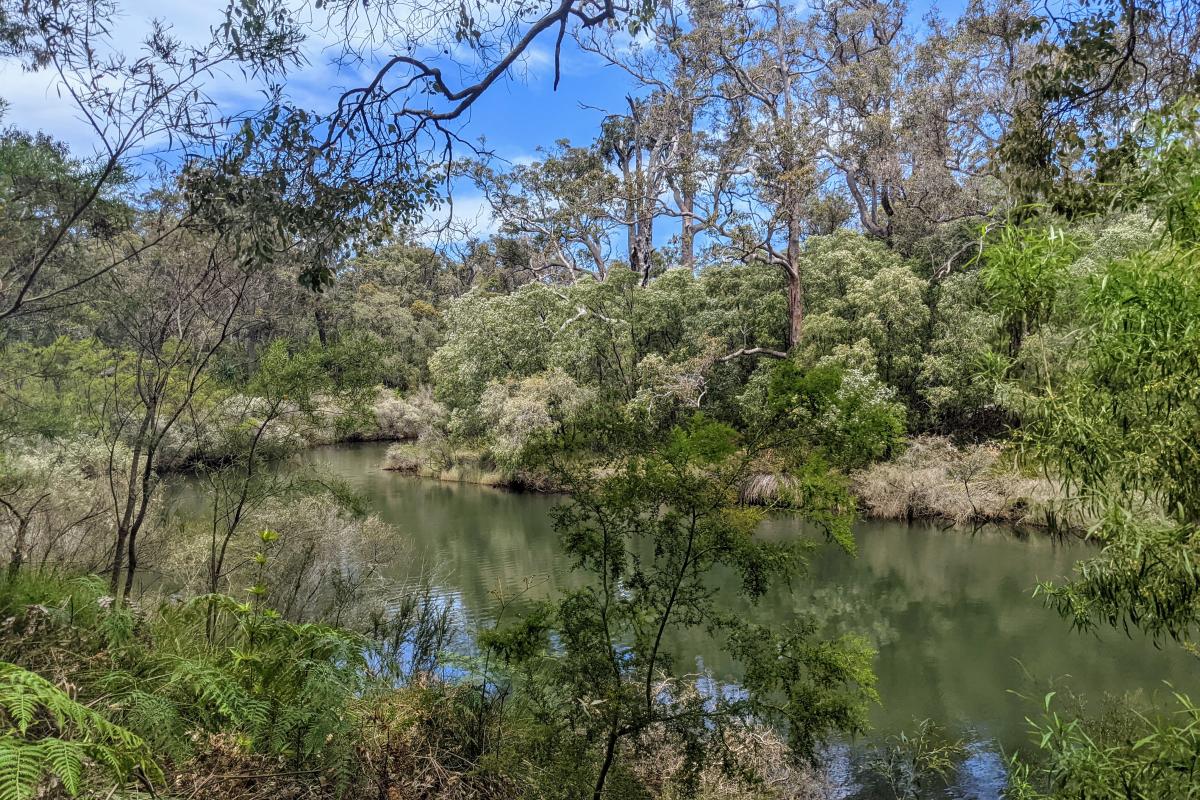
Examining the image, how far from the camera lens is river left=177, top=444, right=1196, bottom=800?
6.67m

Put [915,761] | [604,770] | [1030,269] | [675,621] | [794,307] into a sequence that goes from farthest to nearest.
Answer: [794,307] < [915,761] < [675,621] < [604,770] < [1030,269]

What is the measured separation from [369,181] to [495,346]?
1745 cm

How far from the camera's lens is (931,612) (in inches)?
373

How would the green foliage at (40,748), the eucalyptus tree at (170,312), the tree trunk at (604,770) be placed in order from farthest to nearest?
the eucalyptus tree at (170,312), the tree trunk at (604,770), the green foliage at (40,748)

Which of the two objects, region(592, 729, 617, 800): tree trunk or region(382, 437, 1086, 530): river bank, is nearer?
region(592, 729, 617, 800): tree trunk

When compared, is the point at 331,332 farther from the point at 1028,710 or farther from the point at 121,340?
the point at 1028,710

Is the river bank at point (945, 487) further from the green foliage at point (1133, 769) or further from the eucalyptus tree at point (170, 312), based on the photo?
the green foliage at point (1133, 769)

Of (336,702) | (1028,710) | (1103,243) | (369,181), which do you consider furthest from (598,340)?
(336,702)

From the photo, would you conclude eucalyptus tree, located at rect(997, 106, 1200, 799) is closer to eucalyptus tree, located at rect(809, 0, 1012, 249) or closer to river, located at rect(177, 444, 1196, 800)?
river, located at rect(177, 444, 1196, 800)

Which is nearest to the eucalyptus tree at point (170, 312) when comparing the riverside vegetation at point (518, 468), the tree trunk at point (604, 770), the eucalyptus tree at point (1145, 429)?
the riverside vegetation at point (518, 468)

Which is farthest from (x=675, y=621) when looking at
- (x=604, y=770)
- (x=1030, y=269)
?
(x=1030, y=269)

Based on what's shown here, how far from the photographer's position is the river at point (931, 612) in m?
6.67

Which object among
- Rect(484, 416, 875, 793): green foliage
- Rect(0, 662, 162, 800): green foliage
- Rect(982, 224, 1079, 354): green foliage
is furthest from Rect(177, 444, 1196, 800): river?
Rect(0, 662, 162, 800): green foliage

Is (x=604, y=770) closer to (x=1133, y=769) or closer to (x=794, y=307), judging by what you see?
(x=1133, y=769)
